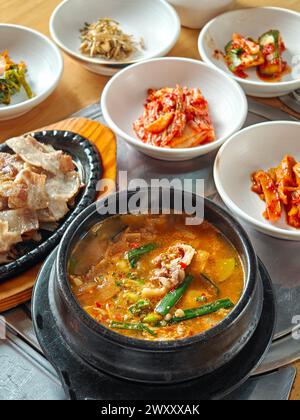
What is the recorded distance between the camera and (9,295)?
68.8 inches

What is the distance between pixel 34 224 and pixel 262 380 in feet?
2.83

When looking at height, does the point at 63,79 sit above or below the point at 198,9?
below

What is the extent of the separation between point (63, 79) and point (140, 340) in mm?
1691

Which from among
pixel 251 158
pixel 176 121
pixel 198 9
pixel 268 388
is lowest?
pixel 268 388

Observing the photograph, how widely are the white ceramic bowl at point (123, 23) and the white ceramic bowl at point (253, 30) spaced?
0.18 metres

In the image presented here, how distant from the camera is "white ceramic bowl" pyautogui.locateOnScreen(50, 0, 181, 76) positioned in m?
2.71

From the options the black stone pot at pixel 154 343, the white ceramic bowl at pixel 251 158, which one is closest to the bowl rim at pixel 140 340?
the black stone pot at pixel 154 343

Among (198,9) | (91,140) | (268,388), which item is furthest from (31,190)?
(198,9)

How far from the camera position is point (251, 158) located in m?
2.31

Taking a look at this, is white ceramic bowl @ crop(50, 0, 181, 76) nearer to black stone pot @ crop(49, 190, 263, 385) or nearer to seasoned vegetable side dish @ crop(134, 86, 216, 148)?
seasoned vegetable side dish @ crop(134, 86, 216, 148)

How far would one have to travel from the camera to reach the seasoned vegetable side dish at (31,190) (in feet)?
6.07

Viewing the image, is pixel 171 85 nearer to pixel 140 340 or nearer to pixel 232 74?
pixel 232 74

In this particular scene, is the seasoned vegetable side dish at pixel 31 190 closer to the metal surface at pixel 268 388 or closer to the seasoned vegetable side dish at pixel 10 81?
the seasoned vegetable side dish at pixel 10 81
